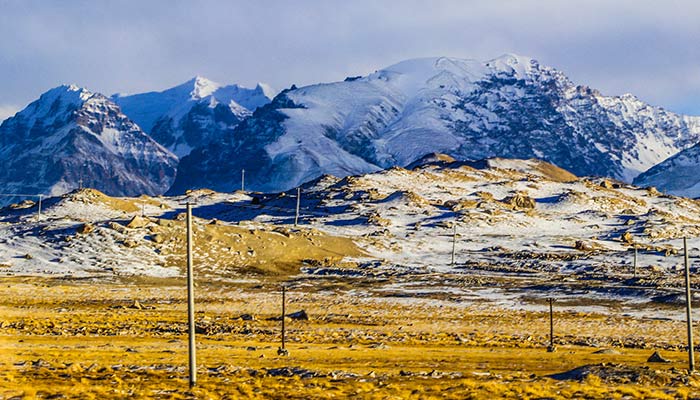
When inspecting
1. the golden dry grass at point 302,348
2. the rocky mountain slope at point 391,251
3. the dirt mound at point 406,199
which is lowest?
the golden dry grass at point 302,348

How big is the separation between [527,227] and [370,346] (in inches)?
4995

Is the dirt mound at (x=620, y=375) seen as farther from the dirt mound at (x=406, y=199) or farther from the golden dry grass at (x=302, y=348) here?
the dirt mound at (x=406, y=199)

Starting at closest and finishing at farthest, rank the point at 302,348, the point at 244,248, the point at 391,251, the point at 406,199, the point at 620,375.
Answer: the point at 620,375 < the point at 302,348 < the point at 244,248 < the point at 391,251 < the point at 406,199

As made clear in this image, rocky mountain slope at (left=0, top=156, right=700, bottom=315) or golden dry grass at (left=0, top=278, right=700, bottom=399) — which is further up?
rocky mountain slope at (left=0, top=156, right=700, bottom=315)

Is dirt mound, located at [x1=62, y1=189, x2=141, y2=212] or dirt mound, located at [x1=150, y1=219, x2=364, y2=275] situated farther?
dirt mound, located at [x1=62, y1=189, x2=141, y2=212]

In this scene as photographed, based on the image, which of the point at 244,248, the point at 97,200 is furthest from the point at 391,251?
the point at 97,200

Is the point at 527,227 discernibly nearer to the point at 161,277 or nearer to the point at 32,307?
the point at 161,277

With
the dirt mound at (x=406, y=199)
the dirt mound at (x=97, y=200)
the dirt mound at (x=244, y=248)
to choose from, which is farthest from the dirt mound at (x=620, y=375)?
the dirt mound at (x=97, y=200)

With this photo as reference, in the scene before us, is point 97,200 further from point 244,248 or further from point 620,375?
point 620,375

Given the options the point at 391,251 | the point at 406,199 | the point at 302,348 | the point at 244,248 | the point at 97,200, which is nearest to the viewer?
the point at 302,348

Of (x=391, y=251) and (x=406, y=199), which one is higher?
(x=406, y=199)

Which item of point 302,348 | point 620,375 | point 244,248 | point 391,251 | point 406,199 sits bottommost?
point 302,348

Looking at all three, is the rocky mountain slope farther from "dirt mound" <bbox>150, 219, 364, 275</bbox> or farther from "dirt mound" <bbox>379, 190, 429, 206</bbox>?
"dirt mound" <bbox>379, 190, 429, 206</bbox>

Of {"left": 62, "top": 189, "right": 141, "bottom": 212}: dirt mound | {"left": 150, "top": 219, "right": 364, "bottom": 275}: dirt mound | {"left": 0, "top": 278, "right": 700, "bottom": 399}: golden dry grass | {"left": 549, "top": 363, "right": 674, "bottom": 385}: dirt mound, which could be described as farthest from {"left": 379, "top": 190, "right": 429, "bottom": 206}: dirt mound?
{"left": 549, "top": 363, "right": 674, "bottom": 385}: dirt mound
